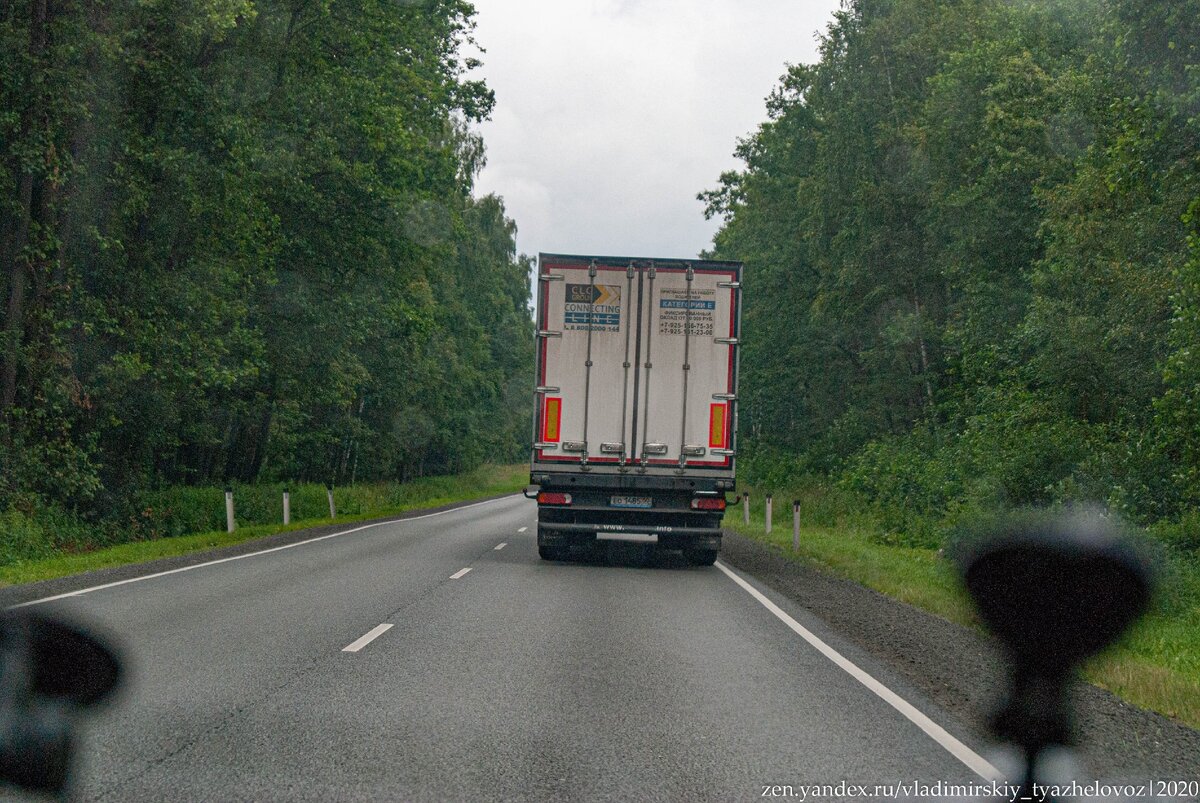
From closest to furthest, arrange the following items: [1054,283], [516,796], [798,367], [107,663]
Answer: [516,796] < [107,663] < [1054,283] < [798,367]

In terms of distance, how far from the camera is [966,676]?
8.27m

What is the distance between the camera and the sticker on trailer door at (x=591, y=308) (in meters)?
15.6

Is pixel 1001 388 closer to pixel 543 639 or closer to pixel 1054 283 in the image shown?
pixel 1054 283

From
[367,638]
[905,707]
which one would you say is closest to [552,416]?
[367,638]

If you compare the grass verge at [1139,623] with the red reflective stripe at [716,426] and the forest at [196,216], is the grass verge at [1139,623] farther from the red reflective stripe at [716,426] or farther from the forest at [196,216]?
the forest at [196,216]

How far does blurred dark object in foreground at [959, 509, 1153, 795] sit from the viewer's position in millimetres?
6891

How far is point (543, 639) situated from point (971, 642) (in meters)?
3.85

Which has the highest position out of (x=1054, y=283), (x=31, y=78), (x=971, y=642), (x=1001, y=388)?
(x=31, y=78)

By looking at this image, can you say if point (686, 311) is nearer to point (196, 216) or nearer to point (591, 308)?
point (591, 308)

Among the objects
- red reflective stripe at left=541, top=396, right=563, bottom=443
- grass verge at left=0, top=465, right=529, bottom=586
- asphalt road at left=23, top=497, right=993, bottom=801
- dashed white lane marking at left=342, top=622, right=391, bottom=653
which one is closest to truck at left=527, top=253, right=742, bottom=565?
red reflective stripe at left=541, top=396, right=563, bottom=443

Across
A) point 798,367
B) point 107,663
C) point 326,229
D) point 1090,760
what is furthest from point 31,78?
point 798,367

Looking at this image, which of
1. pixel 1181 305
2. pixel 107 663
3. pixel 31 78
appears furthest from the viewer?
pixel 31 78

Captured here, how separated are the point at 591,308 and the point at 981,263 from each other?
15723 millimetres

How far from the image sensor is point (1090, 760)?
5746 mm
